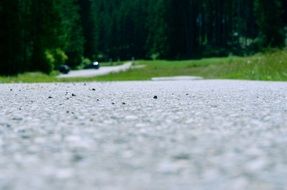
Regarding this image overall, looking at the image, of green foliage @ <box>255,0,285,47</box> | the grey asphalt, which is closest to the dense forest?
green foliage @ <box>255,0,285,47</box>

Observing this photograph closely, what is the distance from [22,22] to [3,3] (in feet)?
11.9

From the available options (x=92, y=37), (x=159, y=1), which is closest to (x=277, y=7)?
(x=159, y=1)

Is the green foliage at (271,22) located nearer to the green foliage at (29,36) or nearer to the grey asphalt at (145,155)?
the green foliage at (29,36)

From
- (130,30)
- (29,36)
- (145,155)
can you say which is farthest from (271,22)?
(145,155)

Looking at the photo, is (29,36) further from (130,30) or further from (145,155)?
(130,30)

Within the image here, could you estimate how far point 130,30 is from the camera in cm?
13250

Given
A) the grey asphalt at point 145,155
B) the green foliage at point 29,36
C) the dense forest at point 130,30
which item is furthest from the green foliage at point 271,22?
the grey asphalt at point 145,155

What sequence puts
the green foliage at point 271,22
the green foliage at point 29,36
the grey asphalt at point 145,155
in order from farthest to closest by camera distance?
1. the green foliage at point 271,22
2. the green foliage at point 29,36
3. the grey asphalt at point 145,155

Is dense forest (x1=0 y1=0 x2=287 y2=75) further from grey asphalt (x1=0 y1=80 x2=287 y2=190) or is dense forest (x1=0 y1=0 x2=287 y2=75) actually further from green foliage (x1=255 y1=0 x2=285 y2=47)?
grey asphalt (x1=0 y1=80 x2=287 y2=190)

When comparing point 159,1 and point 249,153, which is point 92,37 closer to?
point 159,1

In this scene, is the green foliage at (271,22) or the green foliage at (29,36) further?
the green foliage at (271,22)

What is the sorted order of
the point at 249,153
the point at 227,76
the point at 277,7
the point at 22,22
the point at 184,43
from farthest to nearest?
the point at 184,43 → the point at 277,7 → the point at 22,22 → the point at 227,76 → the point at 249,153

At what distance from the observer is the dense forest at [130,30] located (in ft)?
160

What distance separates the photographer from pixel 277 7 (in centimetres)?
7619
